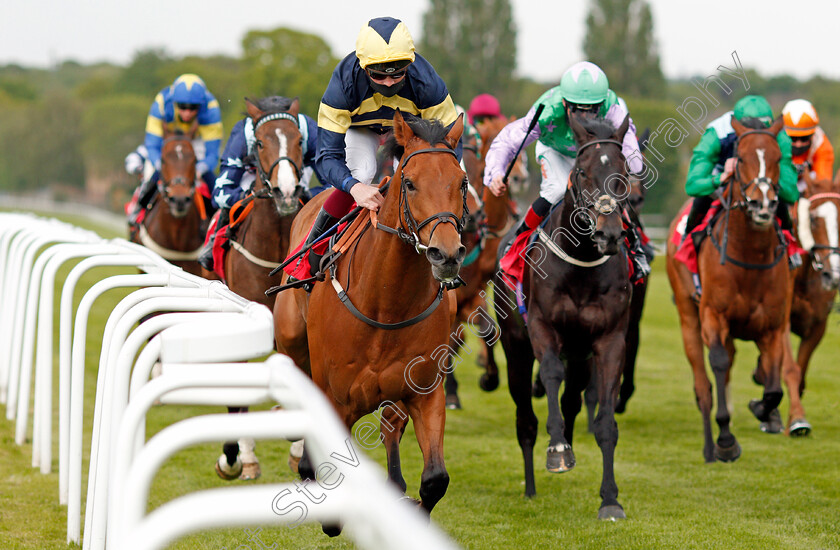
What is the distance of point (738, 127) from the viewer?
634cm

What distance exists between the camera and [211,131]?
9039mm

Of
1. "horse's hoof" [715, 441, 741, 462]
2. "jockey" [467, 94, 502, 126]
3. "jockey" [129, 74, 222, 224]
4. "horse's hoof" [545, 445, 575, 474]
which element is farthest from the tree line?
"horse's hoof" [545, 445, 575, 474]

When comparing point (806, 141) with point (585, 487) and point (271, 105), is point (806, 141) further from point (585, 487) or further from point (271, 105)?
point (271, 105)

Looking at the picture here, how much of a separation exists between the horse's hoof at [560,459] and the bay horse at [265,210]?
74.6 inches

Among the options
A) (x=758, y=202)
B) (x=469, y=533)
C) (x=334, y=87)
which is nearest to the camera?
(x=334, y=87)

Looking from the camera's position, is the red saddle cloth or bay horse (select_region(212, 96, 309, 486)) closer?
bay horse (select_region(212, 96, 309, 486))

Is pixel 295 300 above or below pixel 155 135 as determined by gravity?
below

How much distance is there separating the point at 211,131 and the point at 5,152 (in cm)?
8124

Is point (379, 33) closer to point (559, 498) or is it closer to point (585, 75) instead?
point (585, 75)

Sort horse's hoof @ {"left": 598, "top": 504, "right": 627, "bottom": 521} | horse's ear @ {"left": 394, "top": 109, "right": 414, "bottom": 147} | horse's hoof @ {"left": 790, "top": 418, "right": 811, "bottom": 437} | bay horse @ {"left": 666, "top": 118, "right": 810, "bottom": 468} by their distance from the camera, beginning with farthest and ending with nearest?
horse's hoof @ {"left": 790, "top": 418, "right": 811, "bottom": 437}, bay horse @ {"left": 666, "top": 118, "right": 810, "bottom": 468}, horse's hoof @ {"left": 598, "top": 504, "right": 627, "bottom": 521}, horse's ear @ {"left": 394, "top": 109, "right": 414, "bottom": 147}

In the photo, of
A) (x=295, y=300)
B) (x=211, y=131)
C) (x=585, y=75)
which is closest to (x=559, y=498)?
(x=295, y=300)

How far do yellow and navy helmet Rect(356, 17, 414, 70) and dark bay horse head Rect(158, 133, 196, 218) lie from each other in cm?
427

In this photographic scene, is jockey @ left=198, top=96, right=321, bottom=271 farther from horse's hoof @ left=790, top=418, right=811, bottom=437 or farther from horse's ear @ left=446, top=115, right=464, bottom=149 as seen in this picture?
horse's hoof @ left=790, top=418, right=811, bottom=437

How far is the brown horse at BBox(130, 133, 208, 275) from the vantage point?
324 inches
